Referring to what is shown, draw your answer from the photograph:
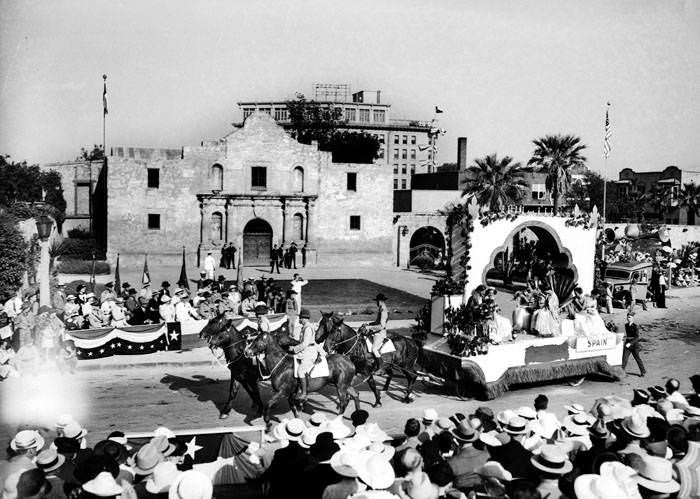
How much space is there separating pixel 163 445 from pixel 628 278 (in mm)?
27208

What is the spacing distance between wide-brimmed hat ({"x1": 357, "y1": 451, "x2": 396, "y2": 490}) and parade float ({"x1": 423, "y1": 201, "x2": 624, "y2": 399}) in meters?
7.16

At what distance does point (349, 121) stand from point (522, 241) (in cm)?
7121

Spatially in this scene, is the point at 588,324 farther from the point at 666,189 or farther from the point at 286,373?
the point at 666,189

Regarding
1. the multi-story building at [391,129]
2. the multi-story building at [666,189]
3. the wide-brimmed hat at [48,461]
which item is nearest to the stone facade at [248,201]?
the multi-story building at [666,189]

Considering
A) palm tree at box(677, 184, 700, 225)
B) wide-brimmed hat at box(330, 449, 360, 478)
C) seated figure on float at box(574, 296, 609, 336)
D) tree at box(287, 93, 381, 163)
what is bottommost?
wide-brimmed hat at box(330, 449, 360, 478)

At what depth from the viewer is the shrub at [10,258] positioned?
2059cm

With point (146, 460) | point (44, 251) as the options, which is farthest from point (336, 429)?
point (44, 251)

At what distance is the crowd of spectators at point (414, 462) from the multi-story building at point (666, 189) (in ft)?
171

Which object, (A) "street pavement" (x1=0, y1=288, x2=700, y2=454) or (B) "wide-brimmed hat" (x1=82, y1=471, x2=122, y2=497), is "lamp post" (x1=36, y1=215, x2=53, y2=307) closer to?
(A) "street pavement" (x1=0, y1=288, x2=700, y2=454)

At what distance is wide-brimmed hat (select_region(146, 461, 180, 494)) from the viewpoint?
7.14 meters

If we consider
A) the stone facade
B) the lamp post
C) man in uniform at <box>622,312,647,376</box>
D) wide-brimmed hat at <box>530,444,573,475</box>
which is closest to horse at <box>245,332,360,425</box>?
wide-brimmed hat at <box>530,444,573,475</box>

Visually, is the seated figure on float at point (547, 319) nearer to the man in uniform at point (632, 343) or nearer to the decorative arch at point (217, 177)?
the man in uniform at point (632, 343)

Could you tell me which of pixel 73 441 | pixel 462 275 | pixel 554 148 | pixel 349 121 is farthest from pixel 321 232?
pixel 349 121

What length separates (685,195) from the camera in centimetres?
5456
